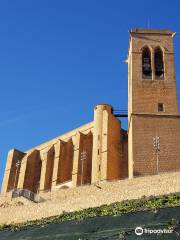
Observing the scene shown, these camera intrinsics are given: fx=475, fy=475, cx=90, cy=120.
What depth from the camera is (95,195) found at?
31.1 metres

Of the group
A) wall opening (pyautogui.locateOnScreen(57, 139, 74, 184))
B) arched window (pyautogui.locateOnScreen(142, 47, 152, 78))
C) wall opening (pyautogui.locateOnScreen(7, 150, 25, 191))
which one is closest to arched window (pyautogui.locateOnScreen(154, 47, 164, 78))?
arched window (pyautogui.locateOnScreen(142, 47, 152, 78))

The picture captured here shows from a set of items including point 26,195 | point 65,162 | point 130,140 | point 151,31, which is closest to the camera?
point 26,195

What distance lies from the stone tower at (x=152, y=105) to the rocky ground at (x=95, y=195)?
6.56 metres

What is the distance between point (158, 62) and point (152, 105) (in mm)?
5909

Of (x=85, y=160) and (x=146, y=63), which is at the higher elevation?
(x=146, y=63)

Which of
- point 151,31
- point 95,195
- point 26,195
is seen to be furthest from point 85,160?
point 95,195

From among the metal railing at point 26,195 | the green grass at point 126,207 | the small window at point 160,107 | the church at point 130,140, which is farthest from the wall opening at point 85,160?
the green grass at point 126,207

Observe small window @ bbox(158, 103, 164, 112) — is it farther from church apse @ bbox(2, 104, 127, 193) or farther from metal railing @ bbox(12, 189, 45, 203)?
metal railing @ bbox(12, 189, 45, 203)

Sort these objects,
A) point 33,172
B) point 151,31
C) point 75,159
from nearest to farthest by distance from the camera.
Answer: point 151,31, point 75,159, point 33,172

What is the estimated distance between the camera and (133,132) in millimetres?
40000

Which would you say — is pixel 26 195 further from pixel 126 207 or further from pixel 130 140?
pixel 126 207

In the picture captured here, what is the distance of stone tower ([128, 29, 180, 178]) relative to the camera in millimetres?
38500

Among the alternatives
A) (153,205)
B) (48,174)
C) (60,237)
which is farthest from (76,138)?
(60,237)

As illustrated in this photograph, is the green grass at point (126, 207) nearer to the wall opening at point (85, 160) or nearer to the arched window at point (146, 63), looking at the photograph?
the wall opening at point (85, 160)
